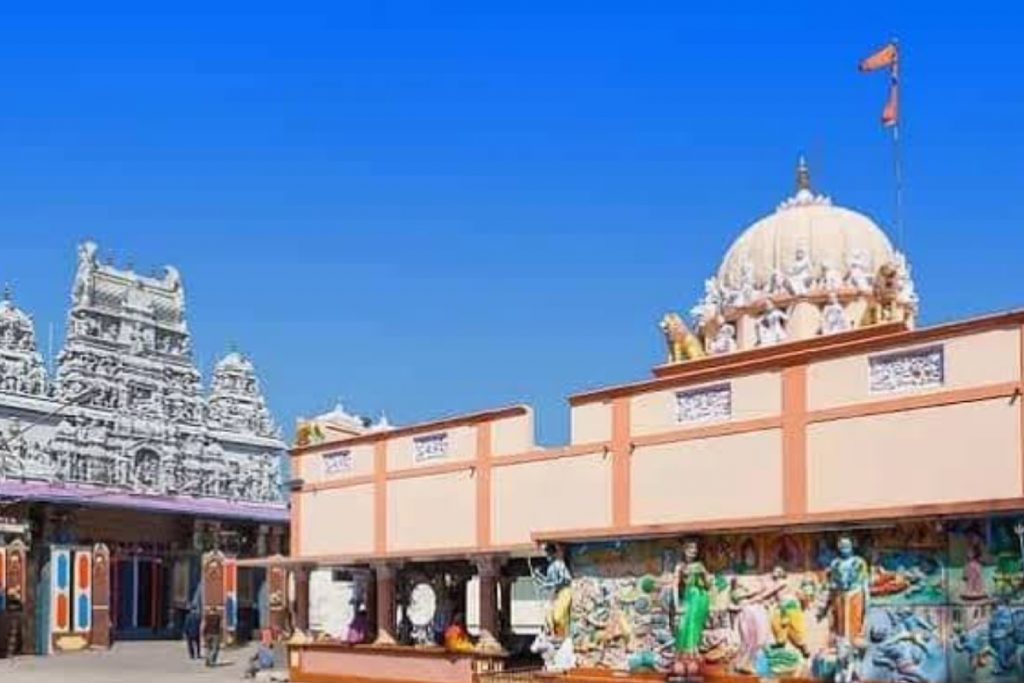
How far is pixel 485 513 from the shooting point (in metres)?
25.8

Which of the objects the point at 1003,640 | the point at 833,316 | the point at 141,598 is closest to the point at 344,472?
the point at 833,316

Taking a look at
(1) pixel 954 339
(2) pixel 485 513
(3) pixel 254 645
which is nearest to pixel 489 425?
(2) pixel 485 513

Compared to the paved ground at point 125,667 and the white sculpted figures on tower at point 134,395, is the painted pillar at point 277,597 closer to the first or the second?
the paved ground at point 125,667

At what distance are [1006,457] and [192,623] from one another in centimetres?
2582

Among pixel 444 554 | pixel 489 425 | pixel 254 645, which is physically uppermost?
pixel 489 425

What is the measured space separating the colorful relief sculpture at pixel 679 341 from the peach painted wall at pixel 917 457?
7.98m

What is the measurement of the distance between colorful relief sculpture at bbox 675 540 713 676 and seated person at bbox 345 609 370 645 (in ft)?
32.9

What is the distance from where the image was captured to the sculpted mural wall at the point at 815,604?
55.2ft

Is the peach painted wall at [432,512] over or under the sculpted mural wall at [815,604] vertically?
over

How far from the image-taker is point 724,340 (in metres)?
29.0

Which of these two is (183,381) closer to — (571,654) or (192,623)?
(192,623)

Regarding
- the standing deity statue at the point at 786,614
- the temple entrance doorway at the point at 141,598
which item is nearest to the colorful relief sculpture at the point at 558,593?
the standing deity statue at the point at 786,614

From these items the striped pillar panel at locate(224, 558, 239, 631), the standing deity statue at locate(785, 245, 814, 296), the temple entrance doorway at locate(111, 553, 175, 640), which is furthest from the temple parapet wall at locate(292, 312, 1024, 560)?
the temple entrance doorway at locate(111, 553, 175, 640)

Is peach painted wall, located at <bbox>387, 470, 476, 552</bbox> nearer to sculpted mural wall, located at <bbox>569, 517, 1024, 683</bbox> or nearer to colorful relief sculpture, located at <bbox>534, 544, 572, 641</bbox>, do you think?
colorful relief sculpture, located at <bbox>534, 544, 572, 641</bbox>
